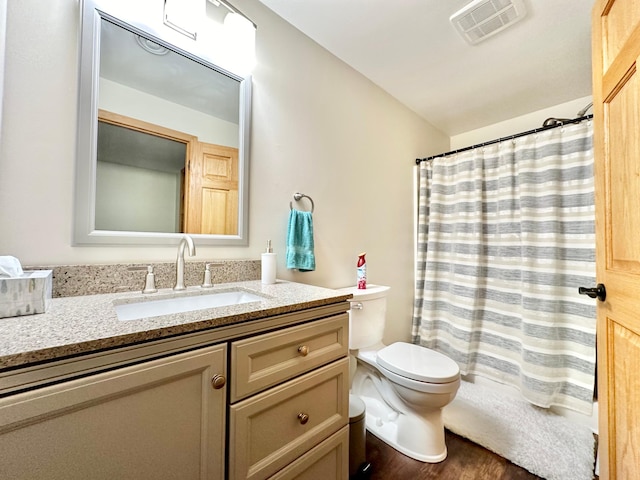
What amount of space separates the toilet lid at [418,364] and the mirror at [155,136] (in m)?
0.97

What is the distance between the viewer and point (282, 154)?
4.84 ft

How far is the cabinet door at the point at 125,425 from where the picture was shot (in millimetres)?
448

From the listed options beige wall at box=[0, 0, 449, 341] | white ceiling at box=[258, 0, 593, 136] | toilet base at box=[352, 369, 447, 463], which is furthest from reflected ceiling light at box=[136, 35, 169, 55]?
toilet base at box=[352, 369, 447, 463]

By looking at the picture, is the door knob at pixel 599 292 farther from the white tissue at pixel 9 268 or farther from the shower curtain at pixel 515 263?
the white tissue at pixel 9 268

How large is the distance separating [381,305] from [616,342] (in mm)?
1015

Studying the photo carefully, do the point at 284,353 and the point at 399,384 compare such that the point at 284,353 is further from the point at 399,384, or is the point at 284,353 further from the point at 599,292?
the point at 599,292

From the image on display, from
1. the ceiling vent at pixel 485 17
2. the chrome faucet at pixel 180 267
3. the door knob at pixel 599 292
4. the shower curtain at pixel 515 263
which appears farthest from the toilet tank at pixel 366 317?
the ceiling vent at pixel 485 17

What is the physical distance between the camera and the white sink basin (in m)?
0.88

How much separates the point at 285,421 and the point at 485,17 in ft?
6.64

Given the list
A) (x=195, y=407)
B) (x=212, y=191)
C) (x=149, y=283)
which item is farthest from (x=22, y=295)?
(x=212, y=191)

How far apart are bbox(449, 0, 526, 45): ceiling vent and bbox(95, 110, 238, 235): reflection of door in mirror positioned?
136 centimetres

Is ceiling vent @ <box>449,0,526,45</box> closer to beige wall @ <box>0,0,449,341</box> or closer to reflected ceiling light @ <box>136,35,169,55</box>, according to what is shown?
beige wall @ <box>0,0,449,341</box>

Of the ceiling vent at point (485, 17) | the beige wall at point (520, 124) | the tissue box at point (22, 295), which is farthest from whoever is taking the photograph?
the beige wall at point (520, 124)

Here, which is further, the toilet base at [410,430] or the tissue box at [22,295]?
the toilet base at [410,430]
